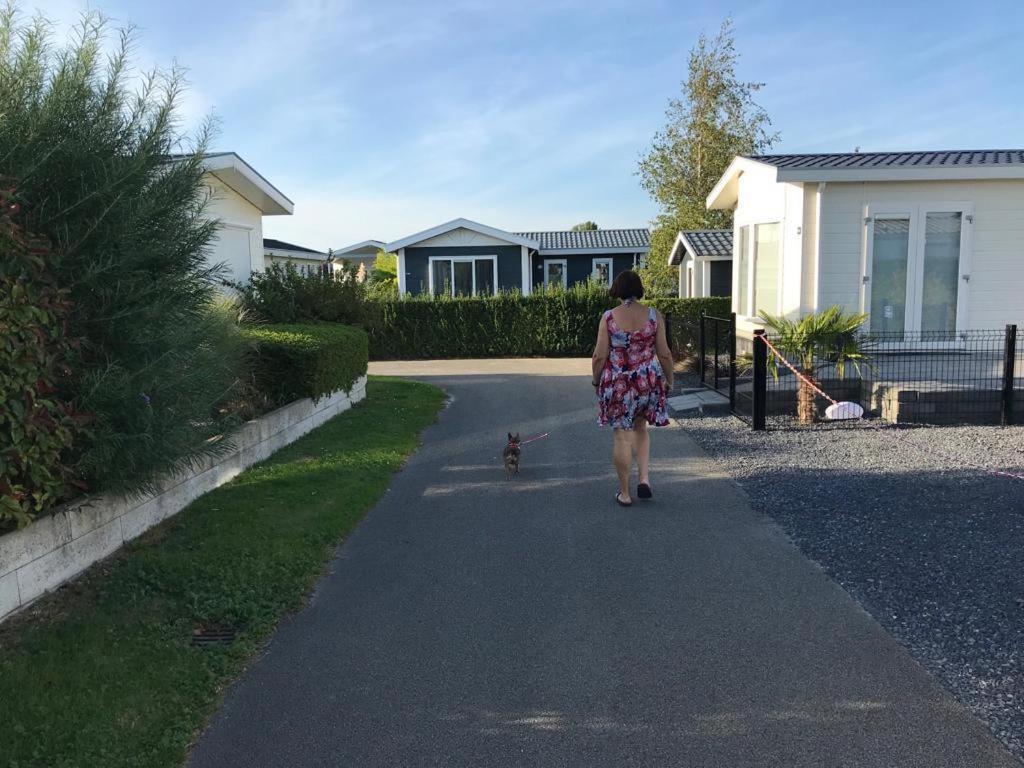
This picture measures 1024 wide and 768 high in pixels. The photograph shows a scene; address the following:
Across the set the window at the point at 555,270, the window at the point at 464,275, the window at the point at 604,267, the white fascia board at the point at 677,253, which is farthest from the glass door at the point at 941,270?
the window at the point at 555,270

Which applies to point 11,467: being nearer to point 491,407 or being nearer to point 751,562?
point 751,562

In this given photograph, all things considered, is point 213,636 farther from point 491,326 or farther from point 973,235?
point 491,326

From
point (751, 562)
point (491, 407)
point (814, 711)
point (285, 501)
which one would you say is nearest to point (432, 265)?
point (491, 407)

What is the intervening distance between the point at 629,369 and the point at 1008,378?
5.35 m

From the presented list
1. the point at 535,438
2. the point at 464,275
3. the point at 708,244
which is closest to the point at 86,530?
the point at 535,438

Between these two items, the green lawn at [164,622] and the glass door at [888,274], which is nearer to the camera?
the green lawn at [164,622]

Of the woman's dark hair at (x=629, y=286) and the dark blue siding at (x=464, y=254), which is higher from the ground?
the dark blue siding at (x=464, y=254)

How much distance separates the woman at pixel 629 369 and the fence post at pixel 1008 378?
4.96 metres

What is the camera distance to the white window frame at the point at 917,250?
37.1 feet

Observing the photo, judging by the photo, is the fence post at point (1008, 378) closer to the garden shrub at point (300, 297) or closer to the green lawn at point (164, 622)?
the green lawn at point (164, 622)

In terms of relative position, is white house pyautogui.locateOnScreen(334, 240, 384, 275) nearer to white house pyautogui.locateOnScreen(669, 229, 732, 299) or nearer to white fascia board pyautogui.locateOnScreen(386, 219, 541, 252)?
white fascia board pyautogui.locateOnScreen(386, 219, 541, 252)

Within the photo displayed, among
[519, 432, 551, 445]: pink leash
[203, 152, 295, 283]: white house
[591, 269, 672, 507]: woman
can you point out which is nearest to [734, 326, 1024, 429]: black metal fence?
[519, 432, 551, 445]: pink leash

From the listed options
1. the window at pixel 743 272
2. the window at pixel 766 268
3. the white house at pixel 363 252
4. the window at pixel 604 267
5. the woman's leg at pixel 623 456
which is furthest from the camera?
the white house at pixel 363 252

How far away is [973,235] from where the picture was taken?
37.1 ft
